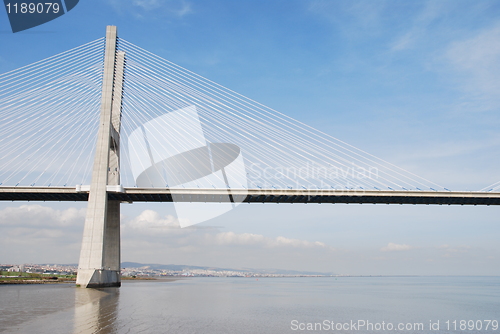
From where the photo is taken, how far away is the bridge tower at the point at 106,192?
35.5 m

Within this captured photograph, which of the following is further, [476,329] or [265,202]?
[265,202]

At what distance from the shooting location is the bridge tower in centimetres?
3553

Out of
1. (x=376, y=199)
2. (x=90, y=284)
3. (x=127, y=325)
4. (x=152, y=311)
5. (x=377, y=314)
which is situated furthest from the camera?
(x=376, y=199)

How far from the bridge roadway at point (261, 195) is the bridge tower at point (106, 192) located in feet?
4.68

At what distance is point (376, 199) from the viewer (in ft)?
137

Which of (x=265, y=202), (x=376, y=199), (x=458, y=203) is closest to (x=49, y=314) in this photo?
(x=265, y=202)

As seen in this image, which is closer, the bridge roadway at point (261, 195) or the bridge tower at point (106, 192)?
the bridge tower at point (106, 192)

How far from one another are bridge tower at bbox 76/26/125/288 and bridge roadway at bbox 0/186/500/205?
4.68 feet

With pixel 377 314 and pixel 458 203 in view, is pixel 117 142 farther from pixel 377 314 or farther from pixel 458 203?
pixel 458 203

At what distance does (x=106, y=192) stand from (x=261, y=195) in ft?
44.2

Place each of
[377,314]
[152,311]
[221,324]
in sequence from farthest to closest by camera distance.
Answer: [377,314], [152,311], [221,324]

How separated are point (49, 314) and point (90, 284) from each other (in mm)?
15704

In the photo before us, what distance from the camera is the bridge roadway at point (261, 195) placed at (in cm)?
3891

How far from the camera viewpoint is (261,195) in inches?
1597
